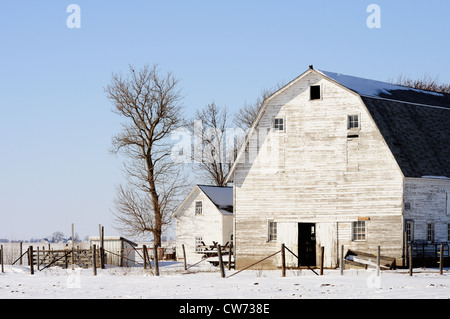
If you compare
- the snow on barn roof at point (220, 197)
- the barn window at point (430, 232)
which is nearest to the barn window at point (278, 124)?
the barn window at point (430, 232)

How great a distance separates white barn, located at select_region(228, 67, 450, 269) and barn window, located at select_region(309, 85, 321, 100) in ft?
0.16

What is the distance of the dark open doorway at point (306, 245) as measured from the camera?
136 feet

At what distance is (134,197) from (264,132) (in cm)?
2235

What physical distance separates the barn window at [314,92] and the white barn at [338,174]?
0.05m

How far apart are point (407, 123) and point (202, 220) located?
2221 cm

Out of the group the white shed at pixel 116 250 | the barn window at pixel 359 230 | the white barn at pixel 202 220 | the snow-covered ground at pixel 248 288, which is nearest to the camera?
the snow-covered ground at pixel 248 288

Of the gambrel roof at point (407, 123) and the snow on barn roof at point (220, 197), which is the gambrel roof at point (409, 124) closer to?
the gambrel roof at point (407, 123)

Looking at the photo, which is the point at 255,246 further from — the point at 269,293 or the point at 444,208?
the point at 269,293

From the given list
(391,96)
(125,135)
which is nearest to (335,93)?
(391,96)

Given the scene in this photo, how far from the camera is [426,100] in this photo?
44.7 m

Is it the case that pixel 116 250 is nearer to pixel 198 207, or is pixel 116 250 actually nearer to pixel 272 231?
pixel 198 207

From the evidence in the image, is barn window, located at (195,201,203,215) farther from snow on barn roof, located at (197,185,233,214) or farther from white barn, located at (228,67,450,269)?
white barn, located at (228,67,450,269)

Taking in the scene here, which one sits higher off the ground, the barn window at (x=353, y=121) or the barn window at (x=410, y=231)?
the barn window at (x=353, y=121)

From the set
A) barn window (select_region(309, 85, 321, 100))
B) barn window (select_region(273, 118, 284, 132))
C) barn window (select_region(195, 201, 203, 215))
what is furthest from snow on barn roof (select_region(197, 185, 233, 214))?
barn window (select_region(309, 85, 321, 100))
